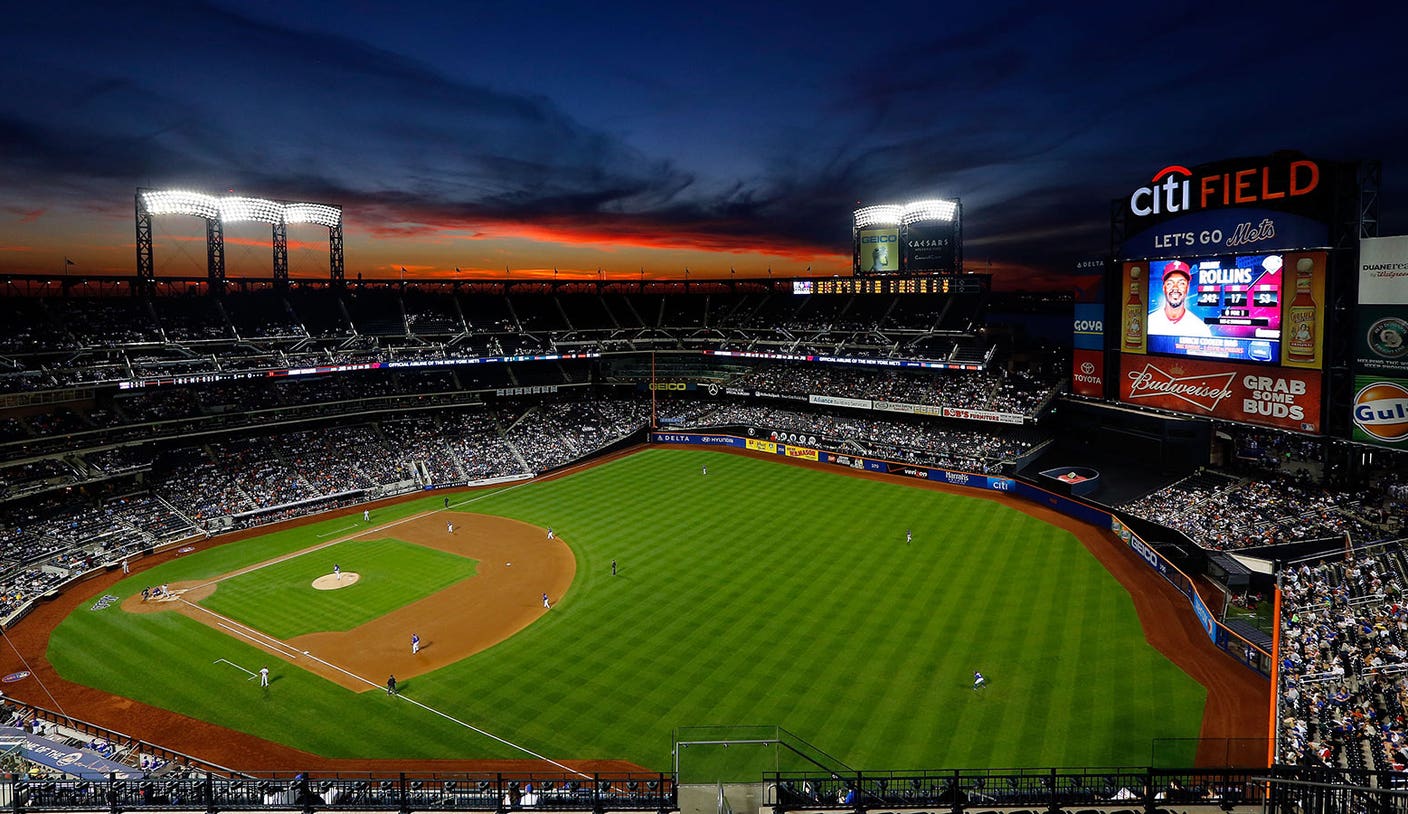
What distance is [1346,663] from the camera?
856 inches

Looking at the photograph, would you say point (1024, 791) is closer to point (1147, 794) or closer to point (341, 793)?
point (1147, 794)

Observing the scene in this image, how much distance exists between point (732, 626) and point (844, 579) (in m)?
6.92

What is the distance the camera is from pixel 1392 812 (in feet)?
40.2

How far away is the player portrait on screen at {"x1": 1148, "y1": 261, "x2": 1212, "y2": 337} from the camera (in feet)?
124

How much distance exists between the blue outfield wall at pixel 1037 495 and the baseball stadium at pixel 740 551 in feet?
0.85

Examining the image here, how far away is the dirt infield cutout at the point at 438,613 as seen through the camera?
27812 mm

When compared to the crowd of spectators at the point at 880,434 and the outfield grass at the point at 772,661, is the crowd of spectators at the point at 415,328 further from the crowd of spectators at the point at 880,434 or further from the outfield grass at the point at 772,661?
the outfield grass at the point at 772,661

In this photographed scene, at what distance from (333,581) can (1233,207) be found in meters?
45.6

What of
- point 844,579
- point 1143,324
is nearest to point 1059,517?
point 1143,324

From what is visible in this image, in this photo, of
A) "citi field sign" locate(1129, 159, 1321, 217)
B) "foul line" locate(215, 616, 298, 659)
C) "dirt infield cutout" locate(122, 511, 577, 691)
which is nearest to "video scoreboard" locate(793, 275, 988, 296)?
"citi field sign" locate(1129, 159, 1321, 217)

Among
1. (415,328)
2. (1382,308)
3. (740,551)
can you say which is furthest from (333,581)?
(1382,308)

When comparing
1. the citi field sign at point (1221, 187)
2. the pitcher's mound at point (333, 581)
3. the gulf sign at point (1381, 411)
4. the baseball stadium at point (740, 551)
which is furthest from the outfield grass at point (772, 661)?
the citi field sign at point (1221, 187)

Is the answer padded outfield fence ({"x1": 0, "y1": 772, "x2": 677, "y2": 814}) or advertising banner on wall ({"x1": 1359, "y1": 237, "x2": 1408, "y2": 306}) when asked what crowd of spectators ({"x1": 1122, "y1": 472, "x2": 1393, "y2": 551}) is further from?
padded outfield fence ({"x1": 0, "y1": 772, "x2": 677, "y2": 814})

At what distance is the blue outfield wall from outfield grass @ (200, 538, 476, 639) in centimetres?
2861
